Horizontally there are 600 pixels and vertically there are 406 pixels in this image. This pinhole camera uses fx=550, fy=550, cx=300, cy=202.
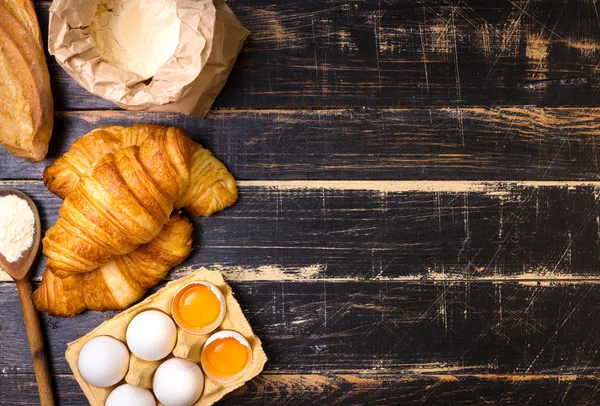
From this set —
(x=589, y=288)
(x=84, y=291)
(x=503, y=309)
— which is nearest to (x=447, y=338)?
(x=503, y=309)

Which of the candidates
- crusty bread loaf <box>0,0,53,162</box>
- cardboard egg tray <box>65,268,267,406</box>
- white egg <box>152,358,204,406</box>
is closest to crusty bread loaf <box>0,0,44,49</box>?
crusty bread loaf <box>0,0,53,162</box>

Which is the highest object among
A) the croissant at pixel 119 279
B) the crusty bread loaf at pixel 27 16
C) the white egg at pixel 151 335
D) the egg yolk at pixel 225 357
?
the crusty bread loaf at pixel 27 16

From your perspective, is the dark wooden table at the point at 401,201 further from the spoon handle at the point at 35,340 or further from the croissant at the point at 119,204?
the croissant at the point at 119,204

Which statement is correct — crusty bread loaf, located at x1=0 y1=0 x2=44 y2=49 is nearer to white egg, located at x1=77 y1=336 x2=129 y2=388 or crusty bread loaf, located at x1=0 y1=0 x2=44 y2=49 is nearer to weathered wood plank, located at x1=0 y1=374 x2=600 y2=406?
white egg, located at x1=77 y1=336 x2=129 y2=388

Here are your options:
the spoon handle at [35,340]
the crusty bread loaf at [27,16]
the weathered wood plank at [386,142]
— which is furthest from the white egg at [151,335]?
the crusty bread loaf at [27,16]

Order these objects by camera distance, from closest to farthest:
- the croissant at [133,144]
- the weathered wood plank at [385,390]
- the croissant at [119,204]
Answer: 1. the croissant at [119,204]
2. the croissant at [133,144]
3. the weathered wood plank at [385,390]

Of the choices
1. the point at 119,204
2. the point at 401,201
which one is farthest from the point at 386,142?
the point at 119,204
